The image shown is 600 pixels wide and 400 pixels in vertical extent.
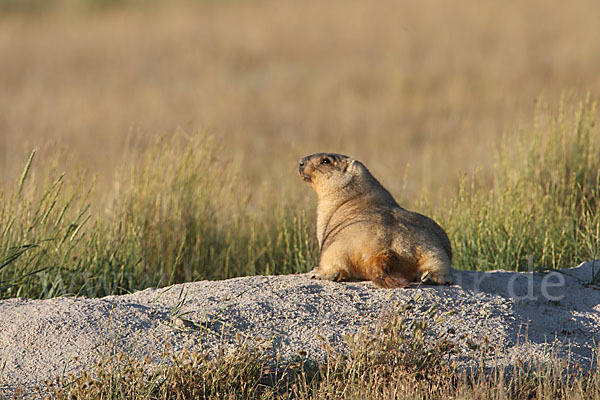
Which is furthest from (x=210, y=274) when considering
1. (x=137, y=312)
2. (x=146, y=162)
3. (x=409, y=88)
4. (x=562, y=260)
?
(x=409, y=88)

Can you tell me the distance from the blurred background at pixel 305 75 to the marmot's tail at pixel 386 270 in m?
6.99

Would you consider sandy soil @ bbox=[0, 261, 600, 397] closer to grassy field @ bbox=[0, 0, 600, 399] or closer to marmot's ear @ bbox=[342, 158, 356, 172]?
grassy field @ bbox=[0, 0, 600, 399]

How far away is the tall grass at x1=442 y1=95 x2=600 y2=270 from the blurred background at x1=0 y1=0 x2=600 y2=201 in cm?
389

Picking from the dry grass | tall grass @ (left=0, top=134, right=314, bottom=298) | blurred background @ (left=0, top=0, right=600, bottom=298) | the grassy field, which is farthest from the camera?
blurred background @ (left=0, top=0, right=600, bottom=298)

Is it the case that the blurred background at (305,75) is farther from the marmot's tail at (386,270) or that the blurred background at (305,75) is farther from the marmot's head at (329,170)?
the marmot's tail at (386,270)

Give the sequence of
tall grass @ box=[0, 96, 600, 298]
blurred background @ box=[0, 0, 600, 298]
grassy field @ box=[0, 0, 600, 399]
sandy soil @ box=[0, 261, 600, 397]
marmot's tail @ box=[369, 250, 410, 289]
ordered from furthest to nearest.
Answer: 1. blurred background @ box=[0, 0, 600, 298]
2. tall grass @ box=[0, 96, 600, 298]
3. grassy field @ box=[0, 0, 600, 399]
4. marmot's tail @ box=[369, 250, 410, 289]
5. sandy soil @ box=[0, 261, 600, 397]

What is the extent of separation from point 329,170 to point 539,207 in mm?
2706

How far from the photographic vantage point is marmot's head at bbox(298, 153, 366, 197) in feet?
19.9

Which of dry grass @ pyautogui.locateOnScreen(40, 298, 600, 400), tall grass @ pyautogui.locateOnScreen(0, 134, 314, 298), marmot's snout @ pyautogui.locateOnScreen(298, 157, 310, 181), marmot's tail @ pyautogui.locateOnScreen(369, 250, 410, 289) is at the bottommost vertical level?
dry grass @ pyautogui.locateOnScreen(40, 298, 600, 400)

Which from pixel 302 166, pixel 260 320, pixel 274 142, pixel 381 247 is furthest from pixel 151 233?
pixel 274 142

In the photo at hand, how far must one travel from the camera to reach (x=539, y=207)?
7.82 meters

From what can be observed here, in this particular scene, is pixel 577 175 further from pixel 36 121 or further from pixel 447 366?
pixel 36 121

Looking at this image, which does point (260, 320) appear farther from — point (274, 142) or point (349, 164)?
point (274, 142)

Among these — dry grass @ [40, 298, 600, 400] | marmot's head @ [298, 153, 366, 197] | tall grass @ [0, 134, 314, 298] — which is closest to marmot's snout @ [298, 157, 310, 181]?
marmot's head @ [298, 153, 366, 197]
